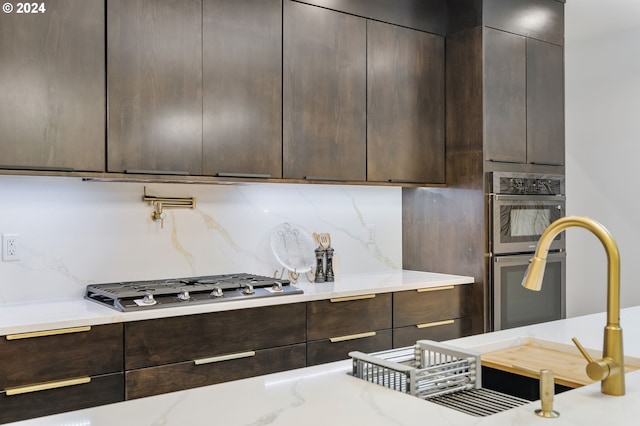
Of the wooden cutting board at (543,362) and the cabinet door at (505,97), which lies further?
the cabinet door at (505,97)

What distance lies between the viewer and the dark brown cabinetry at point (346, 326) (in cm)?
298

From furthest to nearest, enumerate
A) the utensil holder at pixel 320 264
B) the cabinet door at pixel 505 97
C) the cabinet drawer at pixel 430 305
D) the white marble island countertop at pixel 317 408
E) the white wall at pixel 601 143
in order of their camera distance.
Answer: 1. the white wall at pixel 601 143
2. the cabinet door at pixel 505 97
3. the utensil holder at pixel 320 264
4. the cabinet drawer at pixel 430 305
5. the white marble island countertop at pixel 317 408

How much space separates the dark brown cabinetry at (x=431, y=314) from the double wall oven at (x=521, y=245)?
19 centimetres

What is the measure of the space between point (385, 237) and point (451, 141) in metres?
0.78

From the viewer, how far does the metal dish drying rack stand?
139cm

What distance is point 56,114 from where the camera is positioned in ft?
8.25

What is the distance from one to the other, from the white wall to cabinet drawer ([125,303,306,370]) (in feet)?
10.1

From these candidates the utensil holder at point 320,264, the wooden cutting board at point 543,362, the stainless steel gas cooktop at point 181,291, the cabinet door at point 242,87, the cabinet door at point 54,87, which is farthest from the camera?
the utensil holder at point 320,264

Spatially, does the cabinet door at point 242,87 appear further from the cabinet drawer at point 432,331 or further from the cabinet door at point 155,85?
the cabinet drawer at point 432,331

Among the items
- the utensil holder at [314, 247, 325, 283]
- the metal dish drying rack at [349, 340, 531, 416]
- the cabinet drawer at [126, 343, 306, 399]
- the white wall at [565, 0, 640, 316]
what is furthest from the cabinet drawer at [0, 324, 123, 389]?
the white wall at [565, 0, 640, 316]

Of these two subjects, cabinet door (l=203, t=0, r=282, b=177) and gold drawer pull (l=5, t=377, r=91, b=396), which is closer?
gold drawer pull (l=5, t=377, r=91, b=396)

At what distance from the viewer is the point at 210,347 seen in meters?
2.63

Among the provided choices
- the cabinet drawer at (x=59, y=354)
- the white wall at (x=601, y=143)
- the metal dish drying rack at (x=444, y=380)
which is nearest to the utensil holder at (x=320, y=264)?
the cabinet drawer at (x=59, y=354)

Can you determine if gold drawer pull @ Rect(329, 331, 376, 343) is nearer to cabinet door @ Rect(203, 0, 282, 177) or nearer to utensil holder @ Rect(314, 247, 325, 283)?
utensil holder @ Rect(314, 247, 325, 283)
